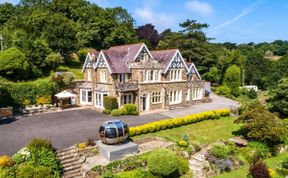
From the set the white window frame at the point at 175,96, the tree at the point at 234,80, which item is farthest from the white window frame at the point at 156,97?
the tree at the point at 234,80

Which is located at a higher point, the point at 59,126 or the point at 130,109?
the point at 130,109

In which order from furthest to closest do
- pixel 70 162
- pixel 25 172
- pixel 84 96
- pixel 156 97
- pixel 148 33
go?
pixel 148 33
pixel 84 96
pixel 156 97
pixel 70 162
pixel 25 172

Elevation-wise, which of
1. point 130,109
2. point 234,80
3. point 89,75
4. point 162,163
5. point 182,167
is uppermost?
point 89,75

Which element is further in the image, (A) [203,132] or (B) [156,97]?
(B) [156,97]

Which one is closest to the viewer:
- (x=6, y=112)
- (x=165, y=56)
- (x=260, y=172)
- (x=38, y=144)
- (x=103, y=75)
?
(x=38, y=144)

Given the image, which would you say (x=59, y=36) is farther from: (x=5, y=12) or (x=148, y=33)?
(x=148, y=33)

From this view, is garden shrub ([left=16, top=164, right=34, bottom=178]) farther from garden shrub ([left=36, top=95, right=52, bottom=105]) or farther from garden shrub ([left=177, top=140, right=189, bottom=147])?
garden shrub ([left=36, top=95, right=52, bottom=105])

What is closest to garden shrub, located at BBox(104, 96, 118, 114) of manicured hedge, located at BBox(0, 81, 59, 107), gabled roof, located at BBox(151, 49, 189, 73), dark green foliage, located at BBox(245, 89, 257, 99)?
manicured hedge, located at BBox(0, 81, 59, 107)

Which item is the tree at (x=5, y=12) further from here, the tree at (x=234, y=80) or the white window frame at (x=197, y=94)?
the tree at (x=234, y=80)

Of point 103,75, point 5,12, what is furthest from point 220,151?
point 5,12
